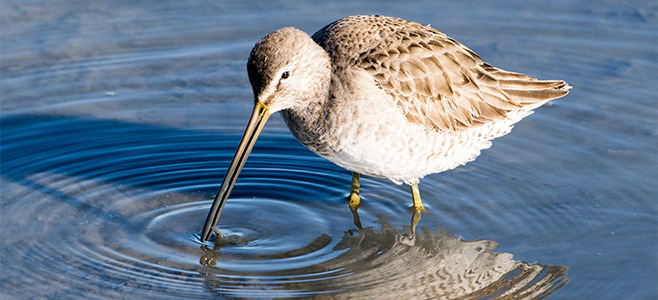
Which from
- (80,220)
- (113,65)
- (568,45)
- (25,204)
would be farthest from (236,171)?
(568,45)

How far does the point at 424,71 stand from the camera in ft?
18.0

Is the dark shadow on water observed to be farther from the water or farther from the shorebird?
the shorebird

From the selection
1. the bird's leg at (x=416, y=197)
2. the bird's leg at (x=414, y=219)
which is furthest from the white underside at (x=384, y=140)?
the bird's leg at (x=414, y=219)

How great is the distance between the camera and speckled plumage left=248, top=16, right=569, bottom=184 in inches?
205

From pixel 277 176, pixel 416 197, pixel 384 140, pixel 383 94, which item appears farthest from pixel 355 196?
pixel 383 94

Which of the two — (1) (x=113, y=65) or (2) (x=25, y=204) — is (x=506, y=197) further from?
(1) (x=113, y=65)

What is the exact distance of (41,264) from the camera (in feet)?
17.2

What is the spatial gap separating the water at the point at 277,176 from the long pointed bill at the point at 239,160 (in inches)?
8.1

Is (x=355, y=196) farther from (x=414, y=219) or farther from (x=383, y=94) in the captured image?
(x=383, y=94)

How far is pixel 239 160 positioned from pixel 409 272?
1.40 metres

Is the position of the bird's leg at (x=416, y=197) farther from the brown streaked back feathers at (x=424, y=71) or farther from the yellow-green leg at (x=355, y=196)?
the brown streaked back feathers at (x=424, y=71)

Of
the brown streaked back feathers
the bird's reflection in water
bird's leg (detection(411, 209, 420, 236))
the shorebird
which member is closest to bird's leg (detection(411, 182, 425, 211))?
bird's leg (detection(411, 209, 420, 236))

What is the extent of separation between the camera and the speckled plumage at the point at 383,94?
5.22m

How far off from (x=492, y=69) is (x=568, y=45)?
2799 mm
